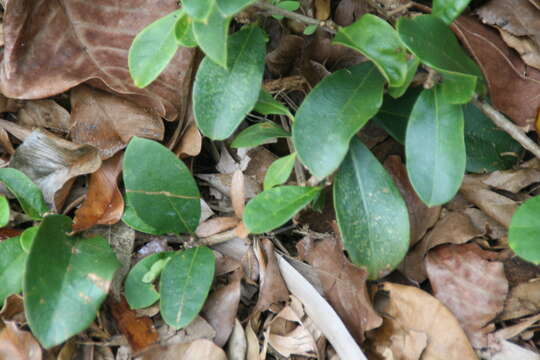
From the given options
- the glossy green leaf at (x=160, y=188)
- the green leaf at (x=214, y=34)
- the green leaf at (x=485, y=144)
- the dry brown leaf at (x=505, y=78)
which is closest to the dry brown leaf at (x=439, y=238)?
the green leaf at (x=485, y=144)

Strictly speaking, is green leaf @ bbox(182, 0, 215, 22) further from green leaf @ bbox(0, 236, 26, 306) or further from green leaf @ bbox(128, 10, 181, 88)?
green leaf @ bbox(0, 236, 26, 306)

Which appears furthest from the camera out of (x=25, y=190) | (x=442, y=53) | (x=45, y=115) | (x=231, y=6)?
(x=45, y=115)

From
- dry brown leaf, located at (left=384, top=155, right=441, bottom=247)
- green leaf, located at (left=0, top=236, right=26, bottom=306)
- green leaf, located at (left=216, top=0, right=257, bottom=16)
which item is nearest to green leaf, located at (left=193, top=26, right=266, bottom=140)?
green leaf, located at (left=216, top=0, right=257, bottom=16)

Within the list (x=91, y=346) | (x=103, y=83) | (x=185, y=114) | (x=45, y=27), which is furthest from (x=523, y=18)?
(x=91, y=346)

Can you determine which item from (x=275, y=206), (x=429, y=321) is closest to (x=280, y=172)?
(x=275, y=206)

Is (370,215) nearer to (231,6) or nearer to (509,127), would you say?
(509,127)

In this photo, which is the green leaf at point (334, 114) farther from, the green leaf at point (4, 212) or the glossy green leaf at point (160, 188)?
the green leaf at point (4, 212)
